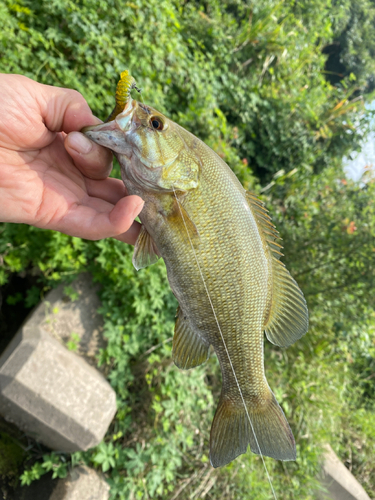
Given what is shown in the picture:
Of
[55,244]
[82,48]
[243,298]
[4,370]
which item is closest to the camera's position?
[243,298]

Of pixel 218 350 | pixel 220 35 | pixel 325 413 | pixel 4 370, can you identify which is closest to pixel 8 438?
pixel 4 370

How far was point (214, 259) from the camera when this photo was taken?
1462mm

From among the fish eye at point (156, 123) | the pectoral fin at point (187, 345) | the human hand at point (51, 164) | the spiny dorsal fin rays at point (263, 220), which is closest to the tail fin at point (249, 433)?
the pectoral fin at point (187, 345)

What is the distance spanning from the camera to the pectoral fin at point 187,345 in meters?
1.63

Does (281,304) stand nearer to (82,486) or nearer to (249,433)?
(249,433)

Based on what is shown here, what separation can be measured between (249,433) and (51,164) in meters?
1.83

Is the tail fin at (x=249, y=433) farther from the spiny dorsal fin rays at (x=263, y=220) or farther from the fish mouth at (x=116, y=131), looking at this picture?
the fish mouth at (x=116, y=131)

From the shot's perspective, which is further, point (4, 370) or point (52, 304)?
point (52, 304)

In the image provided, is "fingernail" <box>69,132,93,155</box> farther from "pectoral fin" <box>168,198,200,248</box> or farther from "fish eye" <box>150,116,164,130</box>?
"pectoral fin" <box>168,198,200,248</box>

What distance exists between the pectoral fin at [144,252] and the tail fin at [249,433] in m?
0.90

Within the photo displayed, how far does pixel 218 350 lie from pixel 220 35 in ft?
17.3

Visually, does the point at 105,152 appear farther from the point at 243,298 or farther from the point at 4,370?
the point at 4,370

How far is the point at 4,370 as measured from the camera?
7.63ft

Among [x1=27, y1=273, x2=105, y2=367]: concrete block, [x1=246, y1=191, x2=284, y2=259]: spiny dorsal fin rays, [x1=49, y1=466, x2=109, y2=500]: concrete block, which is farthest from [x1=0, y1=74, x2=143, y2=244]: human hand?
[x1=49, y1=466, x2=109, y2=500]: concrete block
